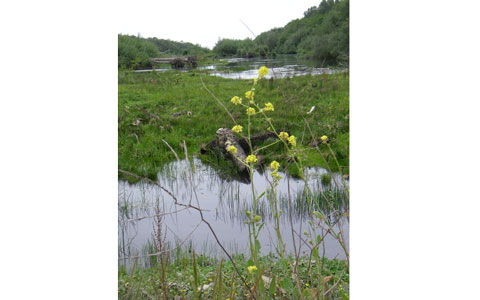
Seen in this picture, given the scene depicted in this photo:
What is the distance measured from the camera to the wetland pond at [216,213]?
6.23ft

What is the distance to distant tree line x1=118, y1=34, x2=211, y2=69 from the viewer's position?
7.14 feet

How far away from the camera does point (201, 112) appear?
2.18m

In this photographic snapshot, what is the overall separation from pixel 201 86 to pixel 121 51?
48cm

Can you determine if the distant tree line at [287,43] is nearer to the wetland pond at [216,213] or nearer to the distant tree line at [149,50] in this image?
the distant tree line at [149,50]

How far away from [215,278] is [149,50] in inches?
53.5

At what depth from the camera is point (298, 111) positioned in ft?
6.66

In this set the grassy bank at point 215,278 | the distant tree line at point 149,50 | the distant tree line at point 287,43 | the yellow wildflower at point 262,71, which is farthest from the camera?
the distant tree line at point 149,50

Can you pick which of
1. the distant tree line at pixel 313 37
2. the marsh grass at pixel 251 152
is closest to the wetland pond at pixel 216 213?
the marsh grass at pixel 251 152

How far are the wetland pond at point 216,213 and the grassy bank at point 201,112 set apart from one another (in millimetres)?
105
